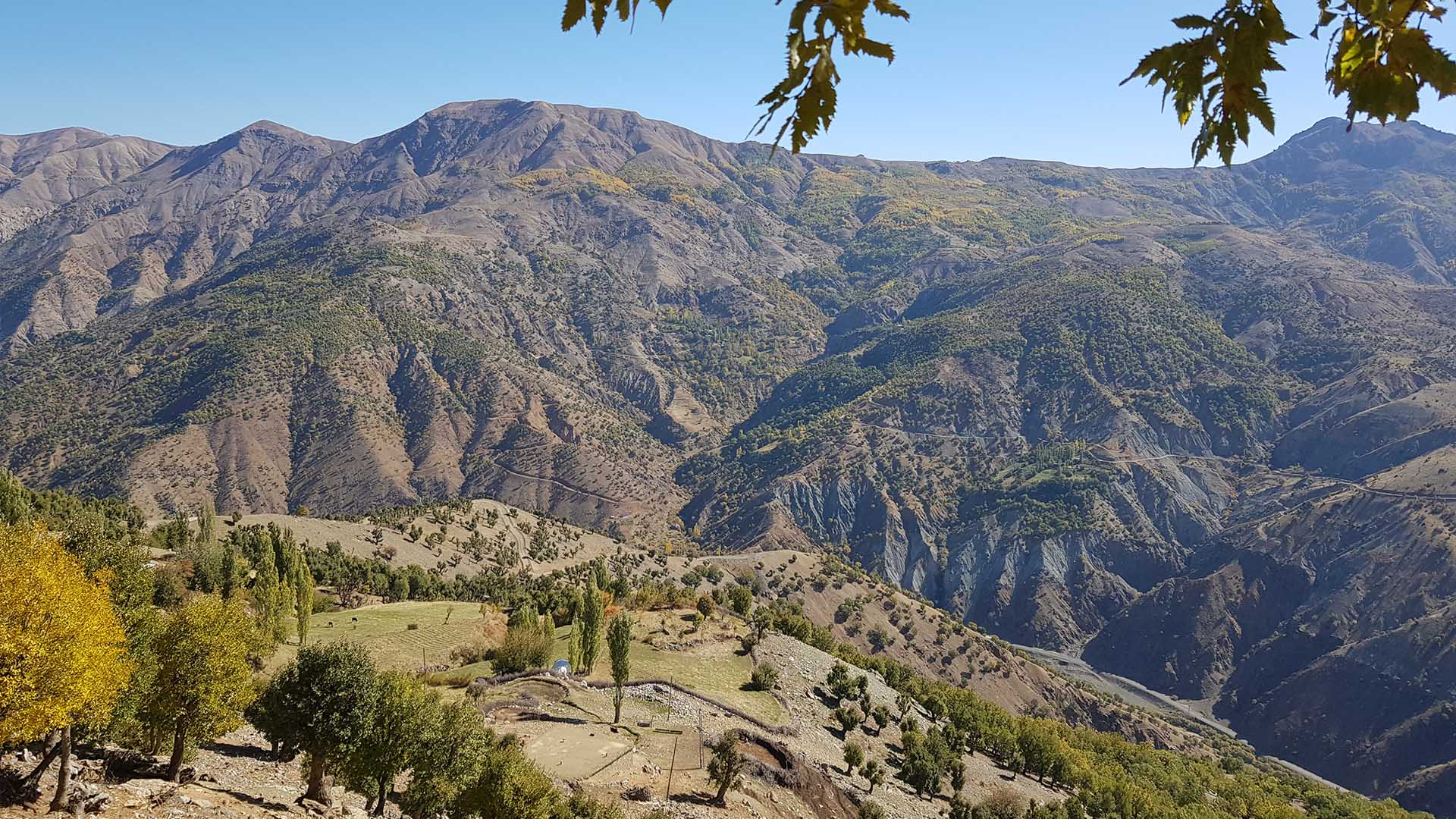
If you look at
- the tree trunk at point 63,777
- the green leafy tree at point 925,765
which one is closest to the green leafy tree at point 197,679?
the tree trunk at point 63,777

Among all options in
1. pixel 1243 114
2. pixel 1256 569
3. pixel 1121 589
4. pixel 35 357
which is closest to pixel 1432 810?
pixel 1256 569

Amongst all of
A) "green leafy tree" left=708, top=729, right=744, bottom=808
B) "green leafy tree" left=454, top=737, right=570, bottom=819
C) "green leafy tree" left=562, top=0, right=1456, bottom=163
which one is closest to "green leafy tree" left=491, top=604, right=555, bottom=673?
"green leafy tree" left=708, top=729, right=744, bottom=808

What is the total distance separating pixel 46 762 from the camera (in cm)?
1560

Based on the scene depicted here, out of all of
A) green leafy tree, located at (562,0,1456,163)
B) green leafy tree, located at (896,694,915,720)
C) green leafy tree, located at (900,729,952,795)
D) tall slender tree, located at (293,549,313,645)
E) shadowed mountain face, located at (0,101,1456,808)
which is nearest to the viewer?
green leafy tree, located at (562,0,1456,163)

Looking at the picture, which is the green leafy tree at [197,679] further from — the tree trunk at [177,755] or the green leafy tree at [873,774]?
the green leafy tree at [873,774]

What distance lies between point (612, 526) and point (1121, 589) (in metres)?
96.2

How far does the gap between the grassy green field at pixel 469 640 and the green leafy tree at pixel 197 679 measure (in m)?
17.4

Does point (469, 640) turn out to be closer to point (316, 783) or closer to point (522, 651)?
point (522, 651)

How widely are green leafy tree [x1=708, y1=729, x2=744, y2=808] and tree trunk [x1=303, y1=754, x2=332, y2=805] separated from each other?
14.1 meters

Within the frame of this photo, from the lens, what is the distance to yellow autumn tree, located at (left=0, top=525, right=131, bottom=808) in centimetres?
1416

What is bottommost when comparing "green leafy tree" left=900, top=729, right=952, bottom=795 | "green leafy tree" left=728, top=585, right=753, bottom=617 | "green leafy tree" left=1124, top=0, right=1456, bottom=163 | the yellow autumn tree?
"green leafy tree" left=900, top=729, right=952, bottom=795

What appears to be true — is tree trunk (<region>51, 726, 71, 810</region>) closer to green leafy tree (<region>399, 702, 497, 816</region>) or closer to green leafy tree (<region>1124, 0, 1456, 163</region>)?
green leafy tree (<region>399, 702, 497, 816</region>)

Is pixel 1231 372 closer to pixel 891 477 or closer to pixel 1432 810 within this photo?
pixel 891 477

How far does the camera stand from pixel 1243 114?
3.39m
